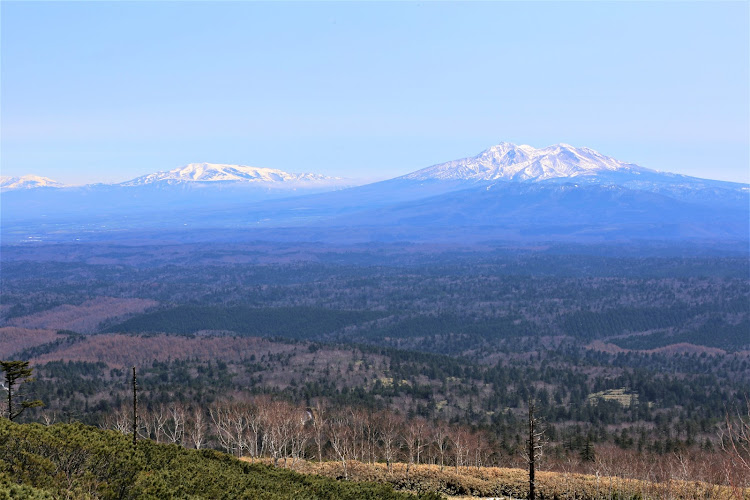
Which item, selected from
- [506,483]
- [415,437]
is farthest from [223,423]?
[506,483]

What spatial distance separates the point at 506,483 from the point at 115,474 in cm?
3234

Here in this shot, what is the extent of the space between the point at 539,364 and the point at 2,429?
133211 mm

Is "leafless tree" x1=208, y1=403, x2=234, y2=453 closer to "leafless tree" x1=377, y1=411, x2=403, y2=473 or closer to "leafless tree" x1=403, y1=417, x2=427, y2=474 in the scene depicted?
"leafless tree" x1=377, y1=411, x2=403, y2=473

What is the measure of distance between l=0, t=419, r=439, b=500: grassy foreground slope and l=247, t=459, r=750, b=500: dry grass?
630 inches

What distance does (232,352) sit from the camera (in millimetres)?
142125

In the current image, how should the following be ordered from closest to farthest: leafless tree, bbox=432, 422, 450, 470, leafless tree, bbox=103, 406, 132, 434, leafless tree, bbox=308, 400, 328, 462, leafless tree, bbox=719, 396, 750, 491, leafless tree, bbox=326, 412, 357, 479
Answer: leafless tree, bbox=719, 396, 750, 491
leafless tree, bbox=326, 412, 357, 479
leafless tree, bbox=103, 406, 132, 434
leafless tree, bbox=308, 400, 328, 462
leafless tree, bbox=432, 422, 450, 470

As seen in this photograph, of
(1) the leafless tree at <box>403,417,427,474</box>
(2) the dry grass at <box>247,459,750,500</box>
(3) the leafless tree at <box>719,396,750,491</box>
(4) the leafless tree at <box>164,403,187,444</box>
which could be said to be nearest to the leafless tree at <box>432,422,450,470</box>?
(1) the leafless tree at <box>403,417,427,474</box>

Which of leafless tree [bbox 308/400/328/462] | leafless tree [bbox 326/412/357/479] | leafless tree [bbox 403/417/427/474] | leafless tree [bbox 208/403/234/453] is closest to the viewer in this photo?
leafless tree [bbox 403/417/427/474]

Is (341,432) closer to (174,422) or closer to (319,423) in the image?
(319,423)

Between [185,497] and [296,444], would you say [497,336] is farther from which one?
[185,497]

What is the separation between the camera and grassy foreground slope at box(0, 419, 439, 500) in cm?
2788

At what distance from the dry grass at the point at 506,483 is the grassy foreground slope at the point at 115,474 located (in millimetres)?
15991

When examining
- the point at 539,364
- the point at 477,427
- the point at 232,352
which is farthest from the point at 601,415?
the point at 232,352

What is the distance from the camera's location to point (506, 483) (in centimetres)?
5212
